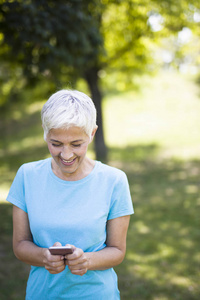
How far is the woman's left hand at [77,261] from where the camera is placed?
1532 mm

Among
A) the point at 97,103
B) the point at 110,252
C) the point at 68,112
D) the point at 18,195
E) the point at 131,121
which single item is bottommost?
the point at 110,252

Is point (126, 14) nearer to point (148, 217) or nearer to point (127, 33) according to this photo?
point (127, 33)

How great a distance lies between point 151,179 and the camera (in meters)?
10.1

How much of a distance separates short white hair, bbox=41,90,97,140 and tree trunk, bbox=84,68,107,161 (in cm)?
999

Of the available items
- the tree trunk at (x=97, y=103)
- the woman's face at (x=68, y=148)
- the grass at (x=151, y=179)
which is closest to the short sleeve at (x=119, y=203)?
the woman's face at (x=68, y=148)

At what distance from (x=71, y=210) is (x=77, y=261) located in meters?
0.27

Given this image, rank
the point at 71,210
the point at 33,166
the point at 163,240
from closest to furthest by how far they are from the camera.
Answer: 1. the point at 71,210
2. the point at 33,166
3. the point at 163,240

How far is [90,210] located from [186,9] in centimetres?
875

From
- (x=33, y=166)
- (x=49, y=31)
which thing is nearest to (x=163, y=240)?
(x=49, y=31)

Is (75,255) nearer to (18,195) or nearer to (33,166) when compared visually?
(18,195)

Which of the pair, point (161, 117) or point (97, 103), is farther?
point (161, 117)

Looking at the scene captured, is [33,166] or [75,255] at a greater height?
[33,166]

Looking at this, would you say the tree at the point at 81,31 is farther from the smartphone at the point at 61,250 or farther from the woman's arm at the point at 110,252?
the smartphone at the point at 61,250

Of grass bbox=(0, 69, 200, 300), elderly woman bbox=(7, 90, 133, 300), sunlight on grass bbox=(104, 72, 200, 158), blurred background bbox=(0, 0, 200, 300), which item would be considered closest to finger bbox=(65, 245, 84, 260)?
elderly woman bbox=(7, 90, 133, 300)
